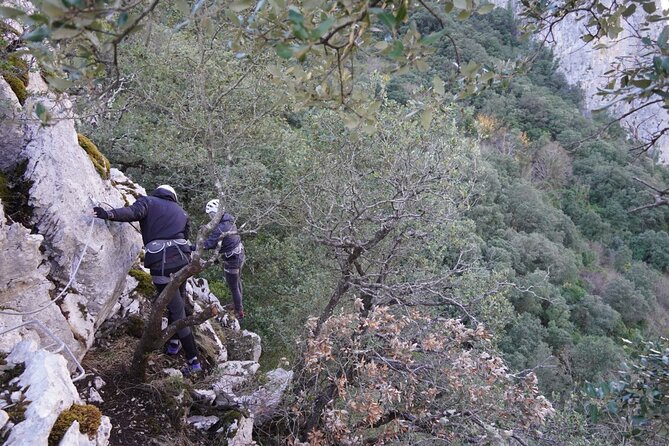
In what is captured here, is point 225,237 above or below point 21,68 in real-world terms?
below

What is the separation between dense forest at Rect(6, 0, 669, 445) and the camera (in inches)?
181

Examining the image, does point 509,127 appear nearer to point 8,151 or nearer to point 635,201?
point 635,201

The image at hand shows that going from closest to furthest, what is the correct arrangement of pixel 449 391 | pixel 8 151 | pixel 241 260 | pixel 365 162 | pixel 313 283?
pixel 8 151 < pixel 449 391 < pixel 241 260 < pixel 365 162 < pixel 313 283

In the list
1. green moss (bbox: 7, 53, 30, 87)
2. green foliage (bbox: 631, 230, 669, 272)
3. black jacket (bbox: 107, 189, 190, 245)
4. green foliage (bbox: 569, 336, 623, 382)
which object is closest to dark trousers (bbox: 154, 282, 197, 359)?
black jacket (bbox: 107, 189, 190, 245)

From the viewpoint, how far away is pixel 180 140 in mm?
12195

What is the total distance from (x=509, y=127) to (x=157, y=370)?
40.3 metres

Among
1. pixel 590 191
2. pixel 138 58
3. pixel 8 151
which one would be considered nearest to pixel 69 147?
pixel 8 151

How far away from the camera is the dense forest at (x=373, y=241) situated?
4.59 meters

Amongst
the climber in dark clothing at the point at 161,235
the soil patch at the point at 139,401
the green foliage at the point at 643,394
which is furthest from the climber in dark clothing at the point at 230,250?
the green foliage at the point at 643,394

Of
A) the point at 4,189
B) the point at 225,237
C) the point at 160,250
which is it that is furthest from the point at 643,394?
the point at 4,189

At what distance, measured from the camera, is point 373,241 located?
23.4ft

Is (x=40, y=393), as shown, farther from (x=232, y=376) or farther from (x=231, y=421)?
(x=232, y=376)

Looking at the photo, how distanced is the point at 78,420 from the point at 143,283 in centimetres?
386

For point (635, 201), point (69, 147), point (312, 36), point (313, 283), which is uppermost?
point (635, 201)
